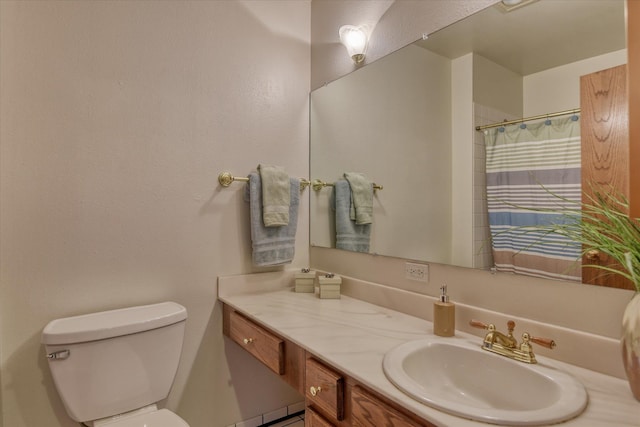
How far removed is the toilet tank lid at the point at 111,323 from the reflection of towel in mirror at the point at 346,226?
0.82 metres

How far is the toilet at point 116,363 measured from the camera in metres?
1.21

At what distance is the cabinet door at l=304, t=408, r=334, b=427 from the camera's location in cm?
103

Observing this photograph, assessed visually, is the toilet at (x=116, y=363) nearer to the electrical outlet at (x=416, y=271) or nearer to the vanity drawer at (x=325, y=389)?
the vanity drawer at (x=325, y=389)

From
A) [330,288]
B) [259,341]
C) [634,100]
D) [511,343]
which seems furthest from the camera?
[330,288]

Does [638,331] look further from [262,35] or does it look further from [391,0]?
[262,35]

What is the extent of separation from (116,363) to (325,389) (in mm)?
806

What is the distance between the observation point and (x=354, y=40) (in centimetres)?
167

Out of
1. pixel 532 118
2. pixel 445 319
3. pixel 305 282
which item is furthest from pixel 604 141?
pixel 305 282

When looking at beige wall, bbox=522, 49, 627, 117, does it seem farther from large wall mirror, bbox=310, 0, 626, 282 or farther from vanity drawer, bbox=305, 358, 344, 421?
vanity drawer, bbox=305, 358, 344, 421

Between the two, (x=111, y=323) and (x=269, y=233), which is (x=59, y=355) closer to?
(x=111, y=323)

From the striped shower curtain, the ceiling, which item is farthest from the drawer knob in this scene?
the ceiling

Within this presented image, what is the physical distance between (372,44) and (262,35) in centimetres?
59

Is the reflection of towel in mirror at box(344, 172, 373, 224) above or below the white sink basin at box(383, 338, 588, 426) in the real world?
above

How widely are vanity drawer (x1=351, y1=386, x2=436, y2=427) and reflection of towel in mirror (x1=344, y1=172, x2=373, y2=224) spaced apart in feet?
2.99
